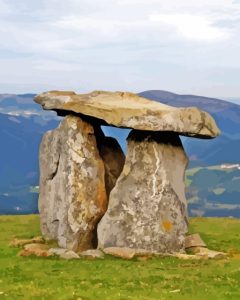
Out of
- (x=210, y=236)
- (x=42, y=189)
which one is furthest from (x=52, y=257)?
(x=210, y=236)

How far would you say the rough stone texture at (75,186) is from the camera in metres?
35.5

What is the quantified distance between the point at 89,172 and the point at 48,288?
12.1 metres

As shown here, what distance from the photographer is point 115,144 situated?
40031 mm

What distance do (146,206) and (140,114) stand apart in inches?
201

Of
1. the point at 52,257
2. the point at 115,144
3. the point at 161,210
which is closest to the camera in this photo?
the point at 52,257

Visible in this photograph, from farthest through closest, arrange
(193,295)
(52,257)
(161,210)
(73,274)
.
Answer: (161,210) → (52,257) → (73,274) → (193,295)

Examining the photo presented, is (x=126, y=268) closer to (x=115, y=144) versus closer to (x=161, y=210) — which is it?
(x=161, y=210)

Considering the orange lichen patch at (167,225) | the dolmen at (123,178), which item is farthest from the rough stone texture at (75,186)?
the orange lichen patch at (167,225)

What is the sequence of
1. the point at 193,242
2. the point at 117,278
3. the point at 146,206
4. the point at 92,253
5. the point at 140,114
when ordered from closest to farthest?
the point at 117,278, the point at 92,253, the point at 140,114, the point at 146,206, the point at 193,242

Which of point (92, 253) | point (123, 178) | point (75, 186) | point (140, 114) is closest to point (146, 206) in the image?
point (123, 178)

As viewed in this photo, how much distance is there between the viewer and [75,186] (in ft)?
117

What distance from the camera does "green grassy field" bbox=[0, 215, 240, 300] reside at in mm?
23625

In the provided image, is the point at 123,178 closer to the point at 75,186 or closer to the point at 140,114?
the point at 75,186

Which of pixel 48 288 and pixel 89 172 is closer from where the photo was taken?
pixel 48 288
